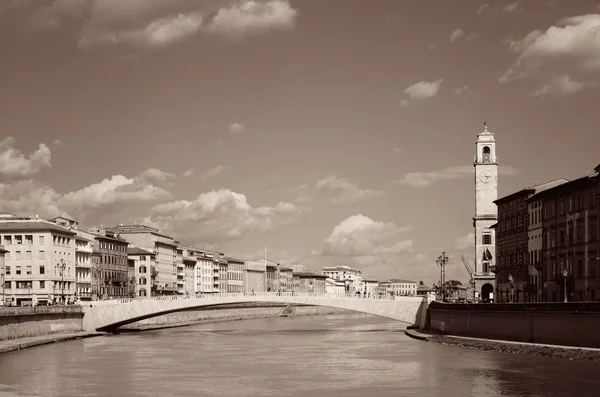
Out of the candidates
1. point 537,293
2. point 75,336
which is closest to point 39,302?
point 75,336

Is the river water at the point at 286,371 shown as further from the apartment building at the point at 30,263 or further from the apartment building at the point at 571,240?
the apartment building at the point at 30,263

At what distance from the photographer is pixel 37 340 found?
82062mm

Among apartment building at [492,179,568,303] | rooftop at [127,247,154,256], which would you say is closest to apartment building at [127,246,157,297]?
rooftop at [127,247,154,256]

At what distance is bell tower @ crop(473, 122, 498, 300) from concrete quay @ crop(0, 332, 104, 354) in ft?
157

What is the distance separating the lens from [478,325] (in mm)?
79875

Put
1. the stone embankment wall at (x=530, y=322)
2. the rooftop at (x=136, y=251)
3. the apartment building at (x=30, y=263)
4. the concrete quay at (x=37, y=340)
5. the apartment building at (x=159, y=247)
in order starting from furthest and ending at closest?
the apartment building at (x=159, y=247) < the rooftop at (x=136, y=251) < the apartment building at (x=30, y=263) < the concrete quay at (x=37, y=340) < the stone embankment wall at (x=530, y=322)

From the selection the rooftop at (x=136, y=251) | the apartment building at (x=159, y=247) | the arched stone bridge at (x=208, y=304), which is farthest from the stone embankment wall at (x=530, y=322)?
the apartment building at (x=159, y=247)

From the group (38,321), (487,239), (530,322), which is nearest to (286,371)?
(530,322)

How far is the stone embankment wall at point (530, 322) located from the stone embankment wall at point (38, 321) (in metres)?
32.6

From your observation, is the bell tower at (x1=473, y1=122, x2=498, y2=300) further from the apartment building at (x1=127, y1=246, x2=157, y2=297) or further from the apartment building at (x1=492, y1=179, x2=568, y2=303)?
the apartment building at (x1=127, y1=246, x2=157, y2=297)

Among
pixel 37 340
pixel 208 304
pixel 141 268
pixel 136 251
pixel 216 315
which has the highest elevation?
pixel 136 251

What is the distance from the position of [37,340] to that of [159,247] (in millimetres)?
92894

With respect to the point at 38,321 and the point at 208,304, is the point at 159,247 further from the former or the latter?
the point at 38,321

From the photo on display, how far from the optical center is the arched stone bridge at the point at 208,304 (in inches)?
4063
